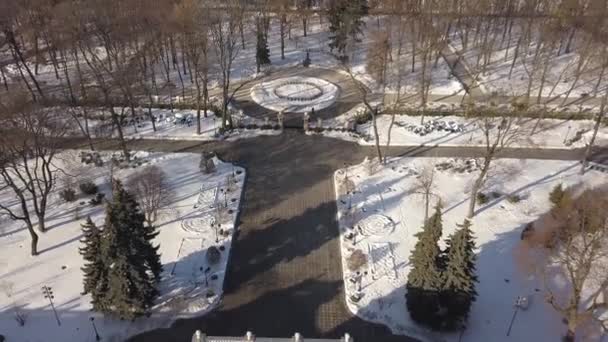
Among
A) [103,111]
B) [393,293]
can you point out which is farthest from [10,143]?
[393,293]

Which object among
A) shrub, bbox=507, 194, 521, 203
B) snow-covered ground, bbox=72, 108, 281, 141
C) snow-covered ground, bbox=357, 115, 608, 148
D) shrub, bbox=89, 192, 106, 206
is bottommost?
shrub, bbox=507, 194, 521, 203

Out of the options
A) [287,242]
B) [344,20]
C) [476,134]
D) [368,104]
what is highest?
[344,20]

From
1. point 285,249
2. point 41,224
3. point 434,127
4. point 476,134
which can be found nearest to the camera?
point 285,249

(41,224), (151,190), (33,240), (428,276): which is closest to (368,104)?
(151,190)

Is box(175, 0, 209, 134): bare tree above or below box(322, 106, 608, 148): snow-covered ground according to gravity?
above

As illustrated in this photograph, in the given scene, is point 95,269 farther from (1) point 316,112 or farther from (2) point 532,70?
(2) point 532,70

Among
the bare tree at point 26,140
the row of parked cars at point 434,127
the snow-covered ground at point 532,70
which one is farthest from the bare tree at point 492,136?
the bare tree at point 26,140

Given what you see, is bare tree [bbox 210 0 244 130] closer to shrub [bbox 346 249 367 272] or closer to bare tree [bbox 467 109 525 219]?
shrub [bbox 346 249 367 272]

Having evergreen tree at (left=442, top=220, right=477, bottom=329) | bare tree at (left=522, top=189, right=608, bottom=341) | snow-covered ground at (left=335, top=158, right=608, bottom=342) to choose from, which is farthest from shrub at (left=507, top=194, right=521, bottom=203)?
evergreen tree at (left=442, top=220, right=477, bottom=329)
